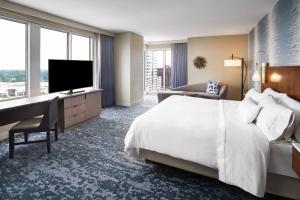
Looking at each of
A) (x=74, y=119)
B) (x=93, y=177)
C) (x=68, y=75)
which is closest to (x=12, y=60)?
(x=68, y=75)

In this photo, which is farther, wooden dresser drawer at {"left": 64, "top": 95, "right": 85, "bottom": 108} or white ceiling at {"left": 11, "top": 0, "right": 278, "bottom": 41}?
wooden dresser drawer at {"left": 64, "top": 95, "right": 85, "bottom": 108}

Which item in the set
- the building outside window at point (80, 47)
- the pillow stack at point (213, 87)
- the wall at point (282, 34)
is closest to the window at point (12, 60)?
the building outside window at point (80, 47)

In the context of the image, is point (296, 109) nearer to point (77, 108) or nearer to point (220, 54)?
point (77, 108)

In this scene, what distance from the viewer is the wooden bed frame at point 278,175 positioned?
76.6 inches

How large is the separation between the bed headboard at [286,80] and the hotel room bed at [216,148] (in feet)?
2.46

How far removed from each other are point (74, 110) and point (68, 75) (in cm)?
78

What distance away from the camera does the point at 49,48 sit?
4820mm

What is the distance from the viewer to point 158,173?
256 centimetres

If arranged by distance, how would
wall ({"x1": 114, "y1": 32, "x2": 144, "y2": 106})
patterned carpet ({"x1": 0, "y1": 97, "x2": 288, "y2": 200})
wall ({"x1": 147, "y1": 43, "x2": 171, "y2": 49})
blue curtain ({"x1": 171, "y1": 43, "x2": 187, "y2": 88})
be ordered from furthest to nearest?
wall ({"x1": 147, "y1": 43, "x2": 171, "y2": 49}), blue curtain ({"x1": 171, "y1": 43, "x2": 187, "y2": 88}), wall ({"x1": 114, "y1": 32, "x2": 144, "y2": 106}), patterned carpet ({"x1": 0, "y1": 97, "x2": 288, "y2": 200})

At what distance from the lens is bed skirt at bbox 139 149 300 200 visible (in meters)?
1.94

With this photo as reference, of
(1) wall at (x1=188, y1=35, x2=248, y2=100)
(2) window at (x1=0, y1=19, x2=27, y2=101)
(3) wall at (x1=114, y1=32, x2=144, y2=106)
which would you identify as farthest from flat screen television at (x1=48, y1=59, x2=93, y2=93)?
(1) wall at (x1=188, y1=35, x2=248, y2=100)

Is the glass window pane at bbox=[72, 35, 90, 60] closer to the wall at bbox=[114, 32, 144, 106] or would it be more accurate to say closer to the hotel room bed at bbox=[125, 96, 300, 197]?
the wall at bbox=[114, 32, 144, 106]

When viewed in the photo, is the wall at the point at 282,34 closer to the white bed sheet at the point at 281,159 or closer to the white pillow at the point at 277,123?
the white pillow at the point at 277,123

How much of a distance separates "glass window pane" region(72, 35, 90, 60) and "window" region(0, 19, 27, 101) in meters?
1.48
